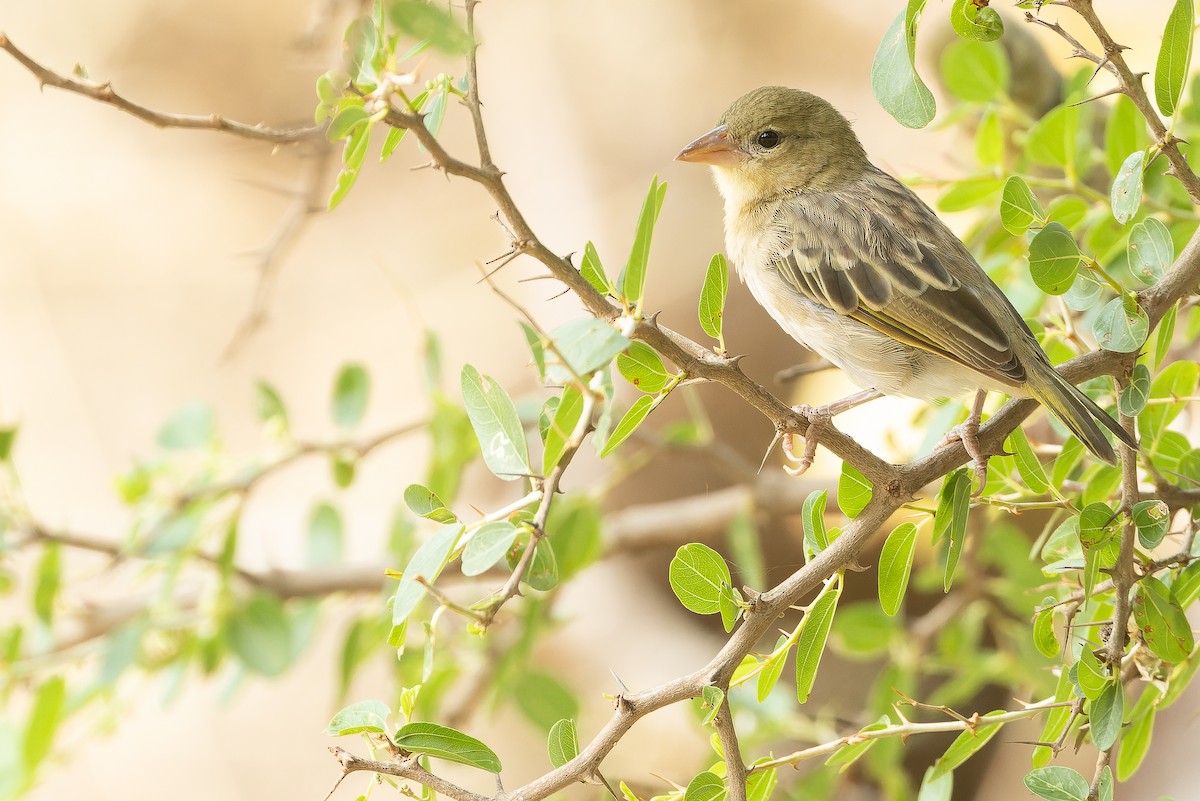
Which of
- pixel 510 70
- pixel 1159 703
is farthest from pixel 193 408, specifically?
pixel 510 70

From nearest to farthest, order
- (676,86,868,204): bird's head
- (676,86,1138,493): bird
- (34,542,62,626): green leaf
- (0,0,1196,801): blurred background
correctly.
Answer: (676,86,1138,493): bird, (34,542,62,626): green leaf, (676,86,868,204): bird's head, (0,0,1196,801): blurred background

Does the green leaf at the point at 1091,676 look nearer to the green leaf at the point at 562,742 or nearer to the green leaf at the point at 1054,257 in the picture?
the green leaf at the point at 1054,257

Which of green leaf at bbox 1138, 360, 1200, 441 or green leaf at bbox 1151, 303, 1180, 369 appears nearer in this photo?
green leaf at bbox 1151, 303, 1180, 369

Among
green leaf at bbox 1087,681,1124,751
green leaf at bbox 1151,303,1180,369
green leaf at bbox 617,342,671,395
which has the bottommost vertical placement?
green leaf at bbox 1087,681,1124,751

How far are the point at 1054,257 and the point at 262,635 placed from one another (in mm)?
2331

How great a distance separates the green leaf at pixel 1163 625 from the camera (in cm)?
175

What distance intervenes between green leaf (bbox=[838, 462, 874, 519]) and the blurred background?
94.0 inches

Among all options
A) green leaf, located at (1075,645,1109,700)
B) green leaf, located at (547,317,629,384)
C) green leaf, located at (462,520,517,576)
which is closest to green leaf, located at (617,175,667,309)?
green leaf, located at (547,317,629,384)

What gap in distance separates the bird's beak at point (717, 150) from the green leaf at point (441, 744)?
6.31 feet

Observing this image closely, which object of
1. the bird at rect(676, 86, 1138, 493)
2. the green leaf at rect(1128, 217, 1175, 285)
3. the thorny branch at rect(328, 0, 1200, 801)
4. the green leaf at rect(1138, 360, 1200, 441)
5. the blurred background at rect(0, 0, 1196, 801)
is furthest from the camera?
the blurred background at rect(0, 0, 1196, 801)

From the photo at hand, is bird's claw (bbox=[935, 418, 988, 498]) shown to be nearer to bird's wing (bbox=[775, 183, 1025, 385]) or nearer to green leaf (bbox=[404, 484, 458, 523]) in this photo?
bird's wing (bbox=[775, 183, 1025, 385])

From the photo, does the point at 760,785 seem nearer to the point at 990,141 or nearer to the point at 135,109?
the point at 135,109

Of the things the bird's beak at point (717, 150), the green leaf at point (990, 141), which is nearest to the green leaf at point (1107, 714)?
the green leaf at point (990, 141)

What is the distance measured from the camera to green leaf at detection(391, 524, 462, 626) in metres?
1.50
